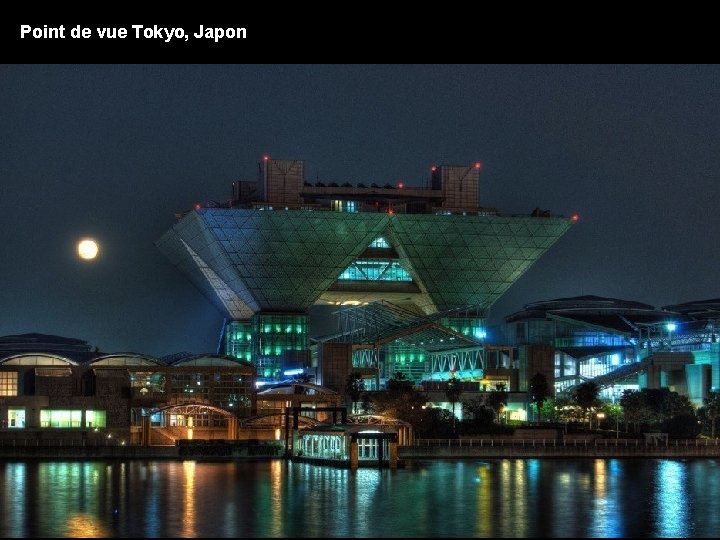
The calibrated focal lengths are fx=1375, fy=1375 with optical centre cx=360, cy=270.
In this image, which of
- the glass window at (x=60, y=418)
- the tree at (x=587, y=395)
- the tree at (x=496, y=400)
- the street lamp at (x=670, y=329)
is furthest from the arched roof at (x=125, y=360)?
the street lamp at (x=670, y=329)

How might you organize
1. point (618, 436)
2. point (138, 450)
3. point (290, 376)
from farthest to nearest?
point (290, 376) < point (618, 436) < point (138, 450)

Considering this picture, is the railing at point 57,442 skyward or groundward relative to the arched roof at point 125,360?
groundward

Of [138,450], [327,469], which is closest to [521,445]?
[327,469]

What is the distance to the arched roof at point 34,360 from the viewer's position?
462ft

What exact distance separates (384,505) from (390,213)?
4319 inches

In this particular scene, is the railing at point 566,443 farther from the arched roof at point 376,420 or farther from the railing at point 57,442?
the railing at point 57,442

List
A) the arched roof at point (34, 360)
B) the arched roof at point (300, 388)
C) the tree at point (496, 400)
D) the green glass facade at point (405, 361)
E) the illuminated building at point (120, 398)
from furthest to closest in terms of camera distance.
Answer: the green glass facade at point (405, 361)
the tree at point (496, 400)
the arched roof at point (300, 388)
the arched roof at point (34, 360)
the illuminated building at point (120, 398)

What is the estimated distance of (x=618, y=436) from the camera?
13700 centimetres

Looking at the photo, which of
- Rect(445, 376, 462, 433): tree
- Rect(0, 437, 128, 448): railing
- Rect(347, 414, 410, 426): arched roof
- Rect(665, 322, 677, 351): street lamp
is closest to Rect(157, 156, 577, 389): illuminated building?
Rect(665, 322, 677, 351): street lamp

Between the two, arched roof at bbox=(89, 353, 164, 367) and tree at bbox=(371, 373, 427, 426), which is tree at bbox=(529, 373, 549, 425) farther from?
arched roof at bbox=(89, 353, 164, 367)

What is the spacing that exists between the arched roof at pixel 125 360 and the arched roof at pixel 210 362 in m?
2.50

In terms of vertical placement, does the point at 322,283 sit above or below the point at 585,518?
above

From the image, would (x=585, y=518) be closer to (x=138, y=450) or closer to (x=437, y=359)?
(x=138, y=450)

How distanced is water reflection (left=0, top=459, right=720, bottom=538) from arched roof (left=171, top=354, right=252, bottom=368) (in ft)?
103
